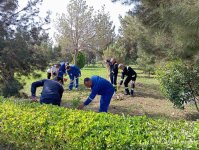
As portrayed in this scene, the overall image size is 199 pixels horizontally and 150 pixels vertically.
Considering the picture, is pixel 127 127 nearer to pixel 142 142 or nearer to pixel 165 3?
pixel 142 142

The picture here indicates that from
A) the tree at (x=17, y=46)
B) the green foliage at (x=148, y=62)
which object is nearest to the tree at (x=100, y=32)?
the green foliage at (x=148, y=62)

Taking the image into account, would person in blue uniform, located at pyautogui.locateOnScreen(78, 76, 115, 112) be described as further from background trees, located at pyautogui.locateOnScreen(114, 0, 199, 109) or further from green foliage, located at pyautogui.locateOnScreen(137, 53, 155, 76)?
green foliage, located at pyautogui.locateOnScreen(137, 53, 155, 76)

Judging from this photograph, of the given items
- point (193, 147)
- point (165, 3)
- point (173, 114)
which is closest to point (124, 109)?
point (173, 114)

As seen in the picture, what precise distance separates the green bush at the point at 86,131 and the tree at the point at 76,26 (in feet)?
139

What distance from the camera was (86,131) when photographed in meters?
4.51

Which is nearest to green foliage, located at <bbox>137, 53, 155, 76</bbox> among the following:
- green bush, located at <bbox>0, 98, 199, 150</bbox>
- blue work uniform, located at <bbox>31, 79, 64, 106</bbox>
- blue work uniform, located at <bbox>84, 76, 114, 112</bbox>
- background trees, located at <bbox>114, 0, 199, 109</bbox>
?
background trees, located at <bbox>114, 0, 199, 109</bbox>

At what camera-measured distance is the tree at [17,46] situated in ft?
49.3

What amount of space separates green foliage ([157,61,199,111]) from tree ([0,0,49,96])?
22.8 ft

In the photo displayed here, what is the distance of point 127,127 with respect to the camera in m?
4.35

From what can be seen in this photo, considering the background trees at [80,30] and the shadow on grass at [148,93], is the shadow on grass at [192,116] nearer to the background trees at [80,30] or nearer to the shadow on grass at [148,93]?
the shadow on grass at [148,93]

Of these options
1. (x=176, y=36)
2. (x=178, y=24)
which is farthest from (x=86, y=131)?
(x=176, y=36)

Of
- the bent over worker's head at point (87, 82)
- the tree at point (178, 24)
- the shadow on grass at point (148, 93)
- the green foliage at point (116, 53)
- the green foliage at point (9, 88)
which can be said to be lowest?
the shadow on grass at point (148, 93)

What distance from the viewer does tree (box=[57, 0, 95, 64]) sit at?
4922 cm

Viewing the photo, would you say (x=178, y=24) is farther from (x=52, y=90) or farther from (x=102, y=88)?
(x=52, y=90)
